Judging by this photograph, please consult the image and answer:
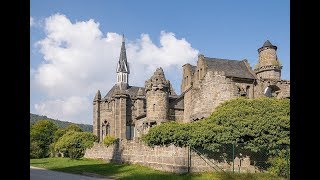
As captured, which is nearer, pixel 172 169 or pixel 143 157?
pixel 172 169

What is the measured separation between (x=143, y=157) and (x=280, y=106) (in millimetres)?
11233

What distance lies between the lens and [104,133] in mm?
72000

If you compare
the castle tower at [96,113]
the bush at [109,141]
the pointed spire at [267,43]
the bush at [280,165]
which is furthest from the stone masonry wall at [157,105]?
the castle tower at [96,113]

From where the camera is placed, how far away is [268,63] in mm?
53594

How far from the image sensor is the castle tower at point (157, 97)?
145ft

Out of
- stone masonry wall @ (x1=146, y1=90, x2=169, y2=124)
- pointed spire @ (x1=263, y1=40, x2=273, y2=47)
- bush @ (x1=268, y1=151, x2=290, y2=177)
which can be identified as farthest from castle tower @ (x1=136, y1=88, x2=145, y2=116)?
bush @ (x1=268, y1=151, x2=290, y2=177)

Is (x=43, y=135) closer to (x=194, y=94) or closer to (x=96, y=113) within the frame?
(x=96, y=113)

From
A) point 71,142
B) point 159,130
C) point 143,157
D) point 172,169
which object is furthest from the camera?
point 71,142

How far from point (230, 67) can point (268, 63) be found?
10851mm
